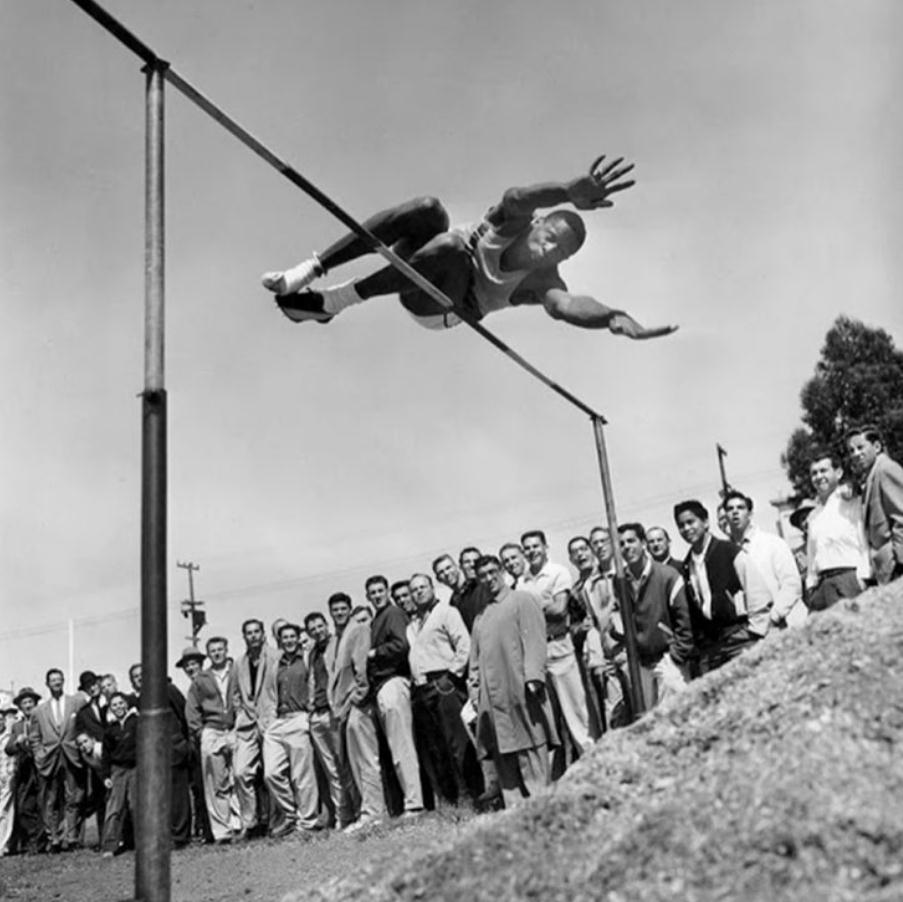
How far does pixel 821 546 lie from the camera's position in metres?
5.45

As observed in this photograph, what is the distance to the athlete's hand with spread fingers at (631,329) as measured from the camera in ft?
16.9

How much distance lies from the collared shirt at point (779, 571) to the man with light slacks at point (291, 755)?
3.72 m

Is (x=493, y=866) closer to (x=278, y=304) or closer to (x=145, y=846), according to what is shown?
(x=145, y=846)

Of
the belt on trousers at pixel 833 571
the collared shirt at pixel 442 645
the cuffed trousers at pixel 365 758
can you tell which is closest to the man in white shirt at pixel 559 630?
the collared shirt at pixel 442 645

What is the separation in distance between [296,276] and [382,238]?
50cm

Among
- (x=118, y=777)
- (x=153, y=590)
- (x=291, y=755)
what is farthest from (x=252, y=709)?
(x=153, y=590)

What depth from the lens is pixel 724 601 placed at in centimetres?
558

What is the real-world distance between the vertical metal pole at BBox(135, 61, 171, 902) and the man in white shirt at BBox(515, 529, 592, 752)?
3.85 metres

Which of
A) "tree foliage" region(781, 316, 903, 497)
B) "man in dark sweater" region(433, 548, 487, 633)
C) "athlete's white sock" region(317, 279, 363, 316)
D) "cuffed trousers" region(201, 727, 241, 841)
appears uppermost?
"tree foliage" region(781, 316, 903, 497)

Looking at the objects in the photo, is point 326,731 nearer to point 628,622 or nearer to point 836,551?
point 628,622

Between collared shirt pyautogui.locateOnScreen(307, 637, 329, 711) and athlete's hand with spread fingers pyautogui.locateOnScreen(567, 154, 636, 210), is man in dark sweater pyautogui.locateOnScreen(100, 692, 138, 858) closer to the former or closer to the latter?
collared shirt pyautogui.locateOnScreen(307, 637, 329, 711)

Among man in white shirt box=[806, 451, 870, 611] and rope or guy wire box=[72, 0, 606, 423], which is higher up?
rope or guy wire box=[72, 0, 606, 423]

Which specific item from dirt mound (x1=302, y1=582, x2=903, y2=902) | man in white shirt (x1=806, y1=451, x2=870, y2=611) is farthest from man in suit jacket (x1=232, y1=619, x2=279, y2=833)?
dirt mound (x1=302, y1=582, x2=903, y2=902)

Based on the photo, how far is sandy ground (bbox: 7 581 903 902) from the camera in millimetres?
2143
